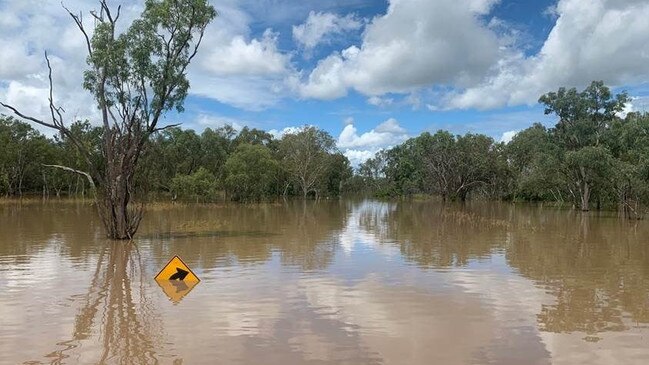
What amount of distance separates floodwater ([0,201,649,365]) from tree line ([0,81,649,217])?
9842 mm

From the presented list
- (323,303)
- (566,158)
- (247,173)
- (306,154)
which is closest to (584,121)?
(566,158)

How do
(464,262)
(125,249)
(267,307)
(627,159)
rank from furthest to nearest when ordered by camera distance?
(627,159) < (125,249) < (464,262) < (267,307)

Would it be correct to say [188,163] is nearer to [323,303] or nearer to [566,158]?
[566,158]

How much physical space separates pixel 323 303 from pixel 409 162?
102 m

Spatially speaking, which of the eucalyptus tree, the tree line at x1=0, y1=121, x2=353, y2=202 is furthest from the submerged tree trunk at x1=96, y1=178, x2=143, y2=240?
the eucalyptus tree

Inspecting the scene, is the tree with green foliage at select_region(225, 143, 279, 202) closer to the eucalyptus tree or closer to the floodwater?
the eucalyptus tree

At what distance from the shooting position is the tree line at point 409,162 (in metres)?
42.8

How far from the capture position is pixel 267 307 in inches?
404

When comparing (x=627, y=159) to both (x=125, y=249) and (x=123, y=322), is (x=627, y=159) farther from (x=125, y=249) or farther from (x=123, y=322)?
(x=123, y=322)

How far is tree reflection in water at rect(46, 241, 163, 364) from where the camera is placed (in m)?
7.36

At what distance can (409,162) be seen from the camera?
11069 centimetres

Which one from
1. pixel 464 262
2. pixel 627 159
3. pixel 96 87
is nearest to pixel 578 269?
pixel 464 262

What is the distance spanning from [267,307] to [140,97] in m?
14.0

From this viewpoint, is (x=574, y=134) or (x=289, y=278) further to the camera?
(x=574, y=134)
